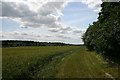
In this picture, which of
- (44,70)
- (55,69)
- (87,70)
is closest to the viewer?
(87,70)

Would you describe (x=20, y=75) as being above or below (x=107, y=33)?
below

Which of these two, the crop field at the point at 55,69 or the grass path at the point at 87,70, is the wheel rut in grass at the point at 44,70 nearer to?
the crop field at the point at 55,69

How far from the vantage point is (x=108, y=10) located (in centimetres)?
4394

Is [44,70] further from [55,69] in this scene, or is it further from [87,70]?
[87,70]

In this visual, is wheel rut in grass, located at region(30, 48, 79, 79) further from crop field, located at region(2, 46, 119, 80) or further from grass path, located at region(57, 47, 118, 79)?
grass path, located at region(57, 47, 118, 79)

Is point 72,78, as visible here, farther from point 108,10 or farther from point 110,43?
point 108,10

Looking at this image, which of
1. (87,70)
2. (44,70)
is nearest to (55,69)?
(44,70)

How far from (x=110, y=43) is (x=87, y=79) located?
12.2m

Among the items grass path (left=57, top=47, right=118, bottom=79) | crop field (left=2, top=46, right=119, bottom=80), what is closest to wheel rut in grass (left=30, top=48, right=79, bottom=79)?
crop field (left=2, top=46, right=119, bottom=80)

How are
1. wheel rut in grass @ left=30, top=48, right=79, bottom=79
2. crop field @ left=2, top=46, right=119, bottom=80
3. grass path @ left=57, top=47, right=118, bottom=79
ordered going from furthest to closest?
wheel rut in grass @ left=30, top=48, right=79, bottom=79, grass path @ left=57, top=47, right=118, bottom=79, crop field @ left=2, top=46, right=119, bottom=80

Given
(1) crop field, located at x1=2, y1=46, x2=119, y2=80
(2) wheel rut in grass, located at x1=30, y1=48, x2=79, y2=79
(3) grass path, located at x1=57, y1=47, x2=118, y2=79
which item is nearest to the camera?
(1) crop field, located at x1=2, y1=46, x2=119, y2=80

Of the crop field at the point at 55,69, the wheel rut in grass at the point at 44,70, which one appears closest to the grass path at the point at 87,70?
the crop field at the point at 55,69

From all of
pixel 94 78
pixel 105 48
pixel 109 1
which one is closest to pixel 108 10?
pixel 109 1

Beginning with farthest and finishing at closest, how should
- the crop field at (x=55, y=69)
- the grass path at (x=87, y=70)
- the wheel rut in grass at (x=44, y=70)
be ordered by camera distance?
the wheel rut in grass at (x=44, y=70) → the grass path at (x=87, y=70) → the crop field at (x=55, y=69)
